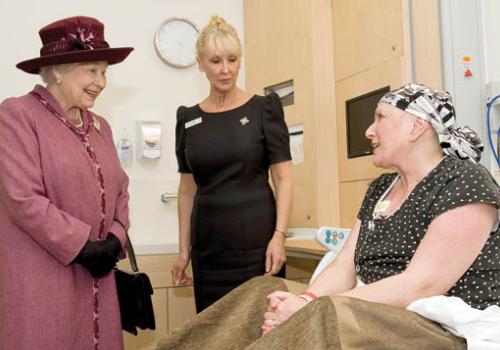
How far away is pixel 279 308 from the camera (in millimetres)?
1388

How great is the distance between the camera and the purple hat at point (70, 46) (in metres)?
1.84

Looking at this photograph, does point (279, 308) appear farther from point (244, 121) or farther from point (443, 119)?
point (244, 121)

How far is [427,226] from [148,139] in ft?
6.71

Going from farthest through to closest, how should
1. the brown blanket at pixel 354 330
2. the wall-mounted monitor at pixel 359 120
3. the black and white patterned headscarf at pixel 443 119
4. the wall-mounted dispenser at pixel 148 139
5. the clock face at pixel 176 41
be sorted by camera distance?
the clock face at pixel 176 41
the wall-mounted dispenser at pixel 148 139
the wall-mounted monitor at pixel 359 120
the black and white patterned headscarf at pixel 443 119
the brown blanket at pixel 354 330

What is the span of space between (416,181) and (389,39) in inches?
46.2

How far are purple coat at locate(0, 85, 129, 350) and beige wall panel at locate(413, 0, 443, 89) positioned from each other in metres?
1.33

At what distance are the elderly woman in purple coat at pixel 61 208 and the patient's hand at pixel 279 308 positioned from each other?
0.61 meters

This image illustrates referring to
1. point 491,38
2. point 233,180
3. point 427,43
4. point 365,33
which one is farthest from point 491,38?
point 233,180

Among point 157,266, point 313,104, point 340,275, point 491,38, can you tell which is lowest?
point 157,266

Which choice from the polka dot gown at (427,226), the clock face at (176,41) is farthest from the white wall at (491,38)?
the clock face at (176,41)

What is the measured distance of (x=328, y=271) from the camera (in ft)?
5.52

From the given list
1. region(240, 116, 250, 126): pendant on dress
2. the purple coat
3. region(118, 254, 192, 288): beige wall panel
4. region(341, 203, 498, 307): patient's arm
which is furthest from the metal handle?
region(341, 203, 498, 307): patient's arm

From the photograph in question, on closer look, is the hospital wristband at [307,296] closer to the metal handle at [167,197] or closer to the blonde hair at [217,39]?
the blonde hair at [217,39]

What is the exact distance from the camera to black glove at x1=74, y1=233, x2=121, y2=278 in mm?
1728
